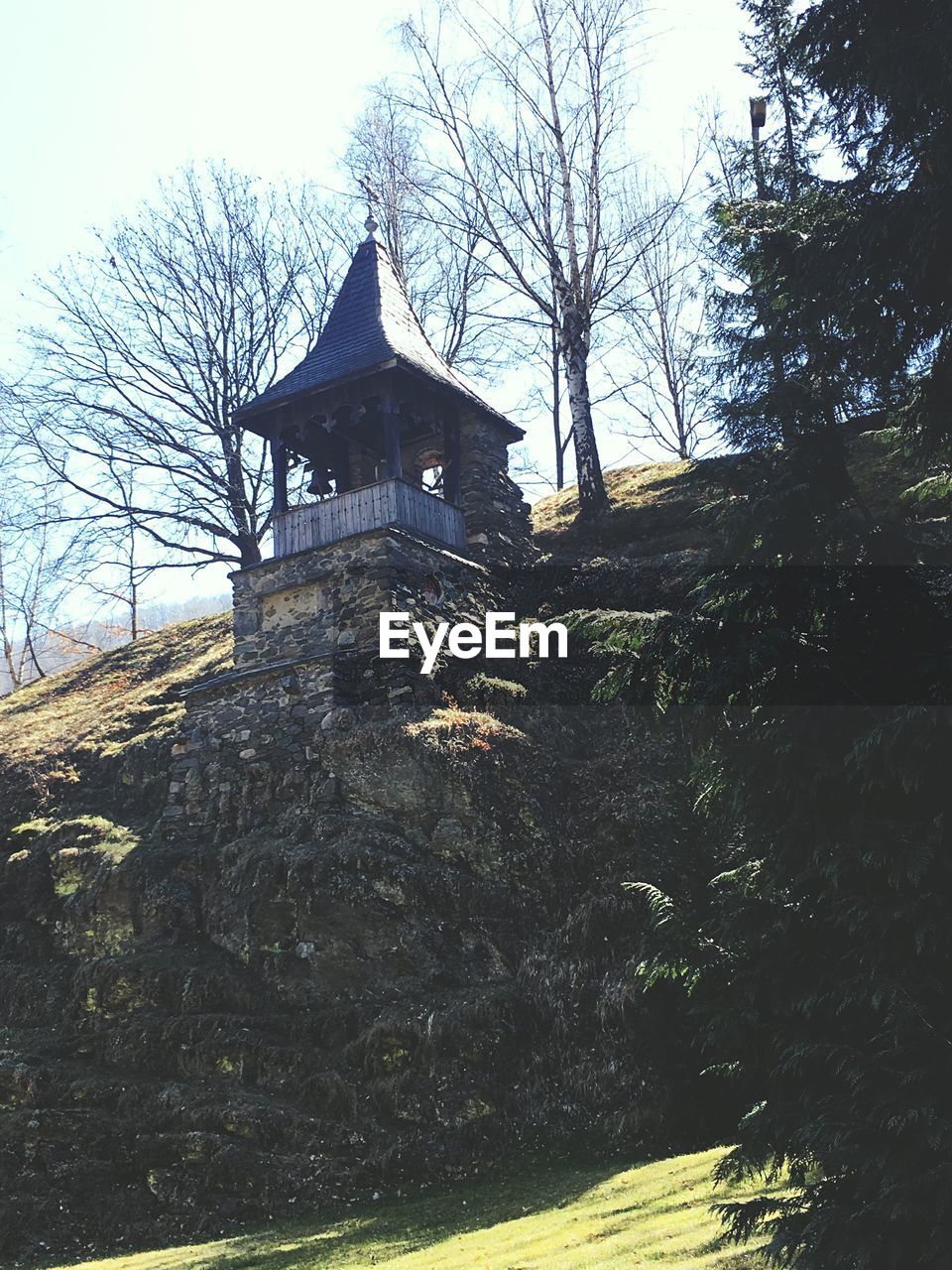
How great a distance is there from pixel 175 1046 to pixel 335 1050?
1.63 meters

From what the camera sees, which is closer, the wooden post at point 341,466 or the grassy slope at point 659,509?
the grassy slope at point 659,509

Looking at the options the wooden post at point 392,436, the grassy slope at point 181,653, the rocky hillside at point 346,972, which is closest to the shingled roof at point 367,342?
the wooden post at point 392,436

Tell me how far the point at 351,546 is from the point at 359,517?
660 millimetres

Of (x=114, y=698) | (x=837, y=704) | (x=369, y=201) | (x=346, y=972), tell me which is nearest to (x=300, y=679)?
(x=346, y=972)

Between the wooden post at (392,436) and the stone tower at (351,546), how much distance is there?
0.02m

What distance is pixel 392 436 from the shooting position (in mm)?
17703

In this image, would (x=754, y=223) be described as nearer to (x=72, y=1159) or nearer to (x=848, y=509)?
(x=848, y=509)

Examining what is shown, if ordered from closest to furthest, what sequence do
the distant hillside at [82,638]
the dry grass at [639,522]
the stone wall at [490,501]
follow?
1. the stone wall at [490,501]
2. the dry grass at [639,522]
3. the distant hillside at [82,638]

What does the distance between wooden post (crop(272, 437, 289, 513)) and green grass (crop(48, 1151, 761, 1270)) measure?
11.0 meters

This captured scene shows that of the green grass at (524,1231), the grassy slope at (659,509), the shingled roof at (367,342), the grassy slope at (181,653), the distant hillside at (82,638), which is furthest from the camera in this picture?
the distant hillside at (82,638)

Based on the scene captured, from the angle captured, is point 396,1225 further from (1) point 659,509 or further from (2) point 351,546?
(1) point 659,509

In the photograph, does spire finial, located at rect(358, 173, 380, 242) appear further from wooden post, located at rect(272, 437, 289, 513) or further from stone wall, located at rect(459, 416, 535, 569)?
wooden post, located at rect(272, 437, 289, 513)

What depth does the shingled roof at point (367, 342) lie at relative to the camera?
18.0 m

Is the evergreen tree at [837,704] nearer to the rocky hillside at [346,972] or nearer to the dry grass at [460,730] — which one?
the rocky hillside at [346,972]
